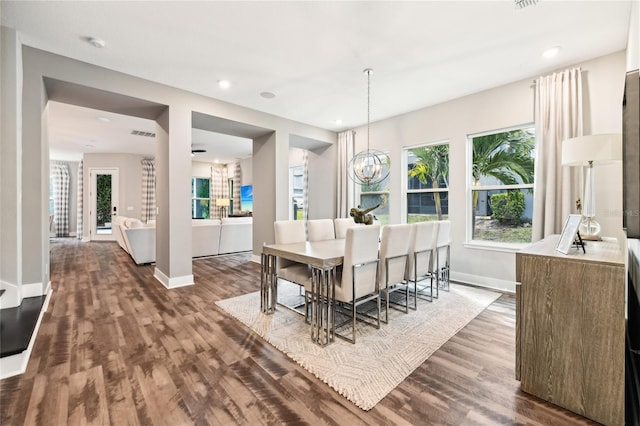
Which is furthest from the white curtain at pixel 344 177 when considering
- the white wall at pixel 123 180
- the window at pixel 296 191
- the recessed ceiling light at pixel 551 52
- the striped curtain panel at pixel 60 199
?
the striped curtain panel at pixel 60 199

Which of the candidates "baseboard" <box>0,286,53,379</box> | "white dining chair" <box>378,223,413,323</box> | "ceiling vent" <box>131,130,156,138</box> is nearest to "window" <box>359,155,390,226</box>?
"white dining chair" <box>378,223,413,323</box>

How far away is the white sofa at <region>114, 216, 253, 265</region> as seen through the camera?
5.30 m

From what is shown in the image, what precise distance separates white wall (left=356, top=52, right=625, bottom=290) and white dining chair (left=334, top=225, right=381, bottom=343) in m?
2.33

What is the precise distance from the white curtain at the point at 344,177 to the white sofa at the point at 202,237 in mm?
2396

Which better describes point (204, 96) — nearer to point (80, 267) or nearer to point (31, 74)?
point (31, 74)

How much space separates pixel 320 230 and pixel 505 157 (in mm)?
2867

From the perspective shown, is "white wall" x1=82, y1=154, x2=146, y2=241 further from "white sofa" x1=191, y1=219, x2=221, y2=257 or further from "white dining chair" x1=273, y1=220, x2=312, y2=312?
"white dining chair" x1=273, y1=220, x2=312, y2=312

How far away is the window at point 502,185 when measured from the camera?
377cm

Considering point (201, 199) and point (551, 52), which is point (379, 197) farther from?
point (201, 199)

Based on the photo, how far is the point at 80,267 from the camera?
5.12 metres

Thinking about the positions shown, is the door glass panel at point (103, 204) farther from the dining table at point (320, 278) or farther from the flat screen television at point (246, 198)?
the dining table at point (320, 278)

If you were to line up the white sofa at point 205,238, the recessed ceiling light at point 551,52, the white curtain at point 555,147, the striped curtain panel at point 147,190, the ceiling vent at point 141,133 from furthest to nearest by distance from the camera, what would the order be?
the striped curtain panel at point 147,190
the ceiling vent at point 141,133
the white sofa at point 205,238
the white curtain at point 555,147
the recessed ceiling light at point 551,52

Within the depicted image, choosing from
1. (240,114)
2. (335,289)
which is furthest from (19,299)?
(240,114)

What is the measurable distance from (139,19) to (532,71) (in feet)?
14.4
